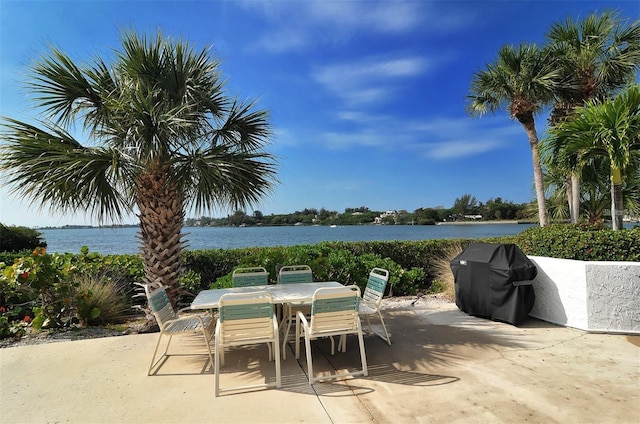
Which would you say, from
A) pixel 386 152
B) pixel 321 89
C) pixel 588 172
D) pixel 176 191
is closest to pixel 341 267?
pixel 176 191

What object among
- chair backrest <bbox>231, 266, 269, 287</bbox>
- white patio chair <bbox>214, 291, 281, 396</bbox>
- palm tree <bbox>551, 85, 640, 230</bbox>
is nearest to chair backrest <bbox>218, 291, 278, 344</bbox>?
white patio chair <bbox>214, 291, 281, 396</bbox>

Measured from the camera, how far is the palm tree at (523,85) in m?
10.6

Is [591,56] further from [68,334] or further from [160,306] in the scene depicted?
[68,334]

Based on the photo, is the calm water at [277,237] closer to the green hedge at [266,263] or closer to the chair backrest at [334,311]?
the green hedge at [266,263]

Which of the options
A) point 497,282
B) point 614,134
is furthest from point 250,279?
point 614,134

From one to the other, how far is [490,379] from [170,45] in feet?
19.6

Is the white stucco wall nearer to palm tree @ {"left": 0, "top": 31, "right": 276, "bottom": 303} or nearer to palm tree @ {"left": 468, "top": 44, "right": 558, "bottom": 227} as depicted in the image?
palm tree @ {"left": 0, "top": 31, "right": 276, "bottom": 303}

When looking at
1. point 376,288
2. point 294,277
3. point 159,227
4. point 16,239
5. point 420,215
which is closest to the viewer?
point 376,288

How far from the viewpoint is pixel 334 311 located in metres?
3.13

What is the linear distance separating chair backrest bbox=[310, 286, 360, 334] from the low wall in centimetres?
344

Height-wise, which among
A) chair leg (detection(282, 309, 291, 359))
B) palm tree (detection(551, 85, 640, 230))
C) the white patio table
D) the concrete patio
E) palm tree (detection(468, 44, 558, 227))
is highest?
palm tree (detection(468, 44, 558, 227))

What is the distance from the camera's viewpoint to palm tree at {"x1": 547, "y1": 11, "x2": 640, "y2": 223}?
9750 millimetres

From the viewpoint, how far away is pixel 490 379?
9.73ft

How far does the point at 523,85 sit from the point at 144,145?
39.0 feet
